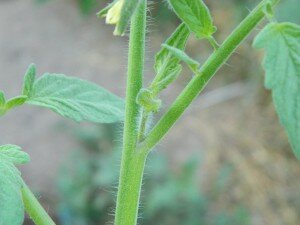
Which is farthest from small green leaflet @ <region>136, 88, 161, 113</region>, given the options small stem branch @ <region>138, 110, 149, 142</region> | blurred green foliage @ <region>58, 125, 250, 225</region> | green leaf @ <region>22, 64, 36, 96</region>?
blurred green foliage @ <region>58, 125, 250, 225</region>

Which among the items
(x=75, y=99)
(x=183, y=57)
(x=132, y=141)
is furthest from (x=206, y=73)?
(x=75, y=99)

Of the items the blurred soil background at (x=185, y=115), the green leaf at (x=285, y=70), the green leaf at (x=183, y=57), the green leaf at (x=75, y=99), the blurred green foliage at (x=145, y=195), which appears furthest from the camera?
the blurred soil background at (x=185, y=115)

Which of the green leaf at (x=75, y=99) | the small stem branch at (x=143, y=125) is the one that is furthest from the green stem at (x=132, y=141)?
the green leaf at (x=75, y=99)

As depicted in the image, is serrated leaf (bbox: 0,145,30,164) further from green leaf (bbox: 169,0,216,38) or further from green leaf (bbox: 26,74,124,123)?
green leaf (bbox: 169,0,216,38)

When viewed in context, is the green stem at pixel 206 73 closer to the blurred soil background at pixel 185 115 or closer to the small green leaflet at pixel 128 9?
the small green leaflet at pixel 128 9

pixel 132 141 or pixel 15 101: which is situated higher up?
pixel 15 101

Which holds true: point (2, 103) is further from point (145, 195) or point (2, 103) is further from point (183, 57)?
point (145, 195)
